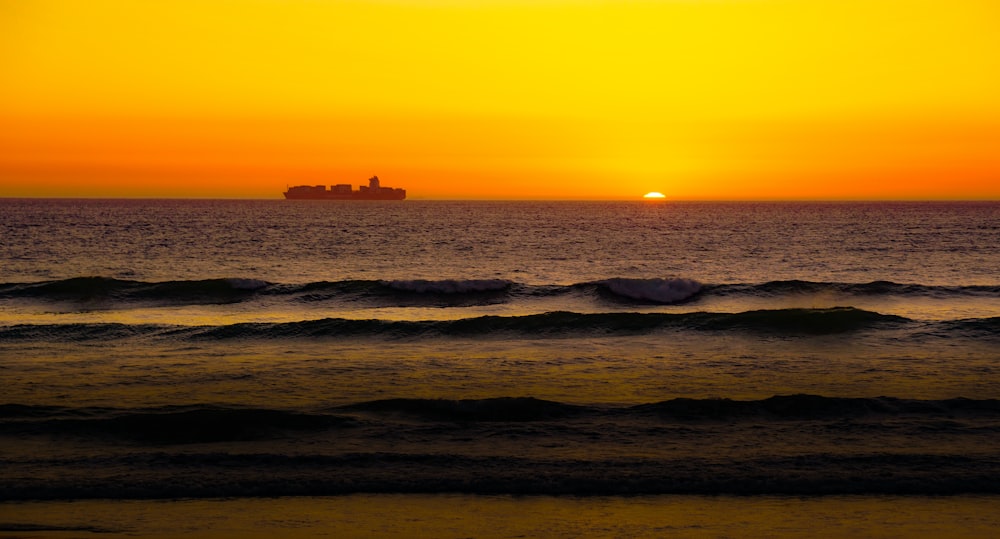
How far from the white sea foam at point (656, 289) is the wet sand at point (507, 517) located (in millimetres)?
27134

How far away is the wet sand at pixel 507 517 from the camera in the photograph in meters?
9.91

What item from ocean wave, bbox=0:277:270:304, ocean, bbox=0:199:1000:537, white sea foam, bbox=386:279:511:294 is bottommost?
ocean wave, bbox=0:277:270:304

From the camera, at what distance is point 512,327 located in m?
28.1

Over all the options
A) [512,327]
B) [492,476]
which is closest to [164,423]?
[492,476]

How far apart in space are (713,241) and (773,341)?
6134cm

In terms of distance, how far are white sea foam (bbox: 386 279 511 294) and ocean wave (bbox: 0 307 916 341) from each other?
11.3 metres

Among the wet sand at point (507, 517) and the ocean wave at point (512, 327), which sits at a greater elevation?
the wet sand at point (507, 517)

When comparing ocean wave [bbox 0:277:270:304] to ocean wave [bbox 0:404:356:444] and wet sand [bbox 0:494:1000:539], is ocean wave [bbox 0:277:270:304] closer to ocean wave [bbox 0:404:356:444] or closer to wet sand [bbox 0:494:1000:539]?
ocean wave [bbox 0:404:356:444]

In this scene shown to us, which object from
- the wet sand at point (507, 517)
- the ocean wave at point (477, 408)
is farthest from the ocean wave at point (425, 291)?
the wet sand at point (507, 517)

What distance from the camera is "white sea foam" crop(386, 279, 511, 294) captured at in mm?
40469

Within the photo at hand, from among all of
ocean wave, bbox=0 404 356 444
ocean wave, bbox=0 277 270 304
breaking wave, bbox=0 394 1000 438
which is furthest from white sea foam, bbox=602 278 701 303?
ocean wave, bbox=0 404 356 444

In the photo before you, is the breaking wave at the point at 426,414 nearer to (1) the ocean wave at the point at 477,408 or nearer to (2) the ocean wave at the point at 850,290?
(1) the ocean wave at the point at 477,408

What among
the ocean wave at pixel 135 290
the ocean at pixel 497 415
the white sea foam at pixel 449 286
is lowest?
the ocean wave at pixel 135 290

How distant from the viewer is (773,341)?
82.5ft
